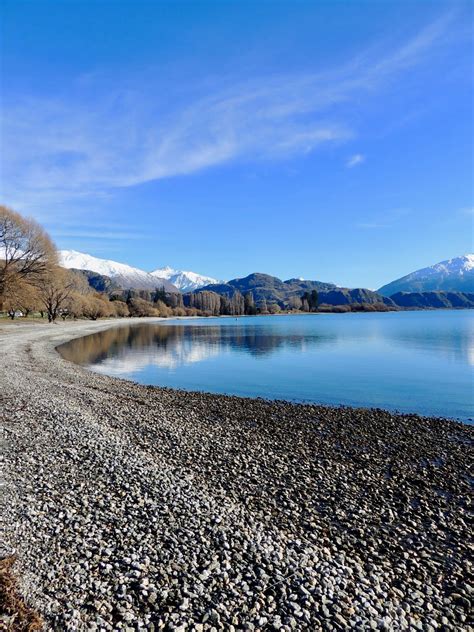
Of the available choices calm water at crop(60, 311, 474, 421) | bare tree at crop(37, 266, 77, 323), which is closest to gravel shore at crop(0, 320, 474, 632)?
calm water at crop(60, 311, 474, 421)

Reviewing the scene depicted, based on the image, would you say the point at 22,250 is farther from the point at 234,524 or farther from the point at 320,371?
the point at 234,524

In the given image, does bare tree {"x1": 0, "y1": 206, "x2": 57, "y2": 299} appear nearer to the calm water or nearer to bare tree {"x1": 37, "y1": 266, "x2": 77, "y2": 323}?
the calm water

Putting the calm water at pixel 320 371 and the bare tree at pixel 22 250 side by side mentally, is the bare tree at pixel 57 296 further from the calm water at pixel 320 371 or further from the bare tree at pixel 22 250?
the calm water at pixel 320 371

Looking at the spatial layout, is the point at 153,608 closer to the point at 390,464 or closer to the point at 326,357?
the point at 390,464

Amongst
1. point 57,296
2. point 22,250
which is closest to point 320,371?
point 22,250

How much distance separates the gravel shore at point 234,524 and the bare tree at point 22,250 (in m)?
51.4

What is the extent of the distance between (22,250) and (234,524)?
6583 centimetres

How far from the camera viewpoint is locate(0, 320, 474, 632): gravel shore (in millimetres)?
6434

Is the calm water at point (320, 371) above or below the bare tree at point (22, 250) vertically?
below

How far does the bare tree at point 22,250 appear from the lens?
60250 millimetres

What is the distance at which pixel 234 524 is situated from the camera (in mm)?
9109

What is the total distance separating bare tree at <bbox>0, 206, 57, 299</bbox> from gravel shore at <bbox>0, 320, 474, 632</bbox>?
5145 cm

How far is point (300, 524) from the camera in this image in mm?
9461

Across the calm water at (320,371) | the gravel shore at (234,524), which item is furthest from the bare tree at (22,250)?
the gravel shore at (234,524)
